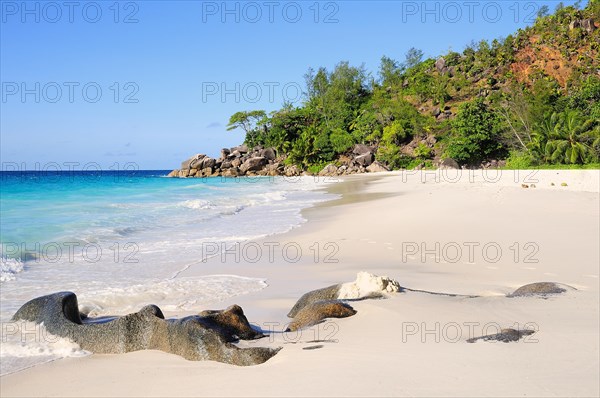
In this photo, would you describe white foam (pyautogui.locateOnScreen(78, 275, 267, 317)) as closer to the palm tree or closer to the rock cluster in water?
the palm tree

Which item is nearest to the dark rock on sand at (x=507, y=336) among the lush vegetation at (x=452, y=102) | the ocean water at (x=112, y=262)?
the ocean water at (x=112, y=262)

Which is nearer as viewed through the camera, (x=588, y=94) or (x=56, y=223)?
(x=56, y=223)

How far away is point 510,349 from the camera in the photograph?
3.13 meters

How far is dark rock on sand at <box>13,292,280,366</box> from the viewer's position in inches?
135

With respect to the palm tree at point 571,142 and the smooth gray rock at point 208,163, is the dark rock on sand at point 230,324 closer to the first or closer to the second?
the palm tree at point 571,142

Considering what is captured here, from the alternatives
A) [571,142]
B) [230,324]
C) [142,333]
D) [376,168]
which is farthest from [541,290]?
[376,168]

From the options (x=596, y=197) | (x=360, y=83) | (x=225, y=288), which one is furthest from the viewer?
(x=360, y=83)

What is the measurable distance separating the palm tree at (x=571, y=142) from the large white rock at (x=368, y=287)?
2462cm

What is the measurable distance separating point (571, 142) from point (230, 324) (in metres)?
26.8

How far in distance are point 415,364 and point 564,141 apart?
2658 cm

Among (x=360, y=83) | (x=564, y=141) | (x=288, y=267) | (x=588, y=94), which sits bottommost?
(x=288, y=267)

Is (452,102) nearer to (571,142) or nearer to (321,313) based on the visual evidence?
(571,142)

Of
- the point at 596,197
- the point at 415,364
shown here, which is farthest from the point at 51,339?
the point at 596,197

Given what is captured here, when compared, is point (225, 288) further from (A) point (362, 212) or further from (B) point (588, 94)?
(B) point (588, 94)
